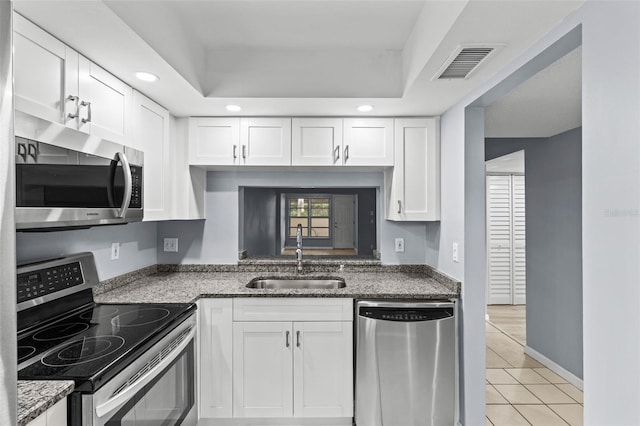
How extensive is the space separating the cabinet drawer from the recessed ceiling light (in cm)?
138

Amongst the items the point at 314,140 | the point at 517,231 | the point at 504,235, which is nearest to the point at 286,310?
the point at 314,140

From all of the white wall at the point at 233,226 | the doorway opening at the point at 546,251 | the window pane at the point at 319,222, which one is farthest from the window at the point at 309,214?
the doorway opening at the point at 546,251

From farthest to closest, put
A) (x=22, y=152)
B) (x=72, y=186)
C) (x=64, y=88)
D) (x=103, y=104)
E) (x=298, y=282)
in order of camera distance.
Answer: (x=298, y=282)
(x=103, y=104)
(x=64, y=88)
(x=72, y=186)
(x=22, y=152)

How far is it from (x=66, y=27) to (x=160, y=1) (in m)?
0.44

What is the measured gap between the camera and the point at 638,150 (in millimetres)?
1054

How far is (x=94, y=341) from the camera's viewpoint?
150 cm

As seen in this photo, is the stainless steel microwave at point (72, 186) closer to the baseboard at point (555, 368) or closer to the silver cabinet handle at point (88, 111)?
the silver cabinet handle at point (88, 111)

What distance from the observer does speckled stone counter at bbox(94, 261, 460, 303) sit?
2267 mm

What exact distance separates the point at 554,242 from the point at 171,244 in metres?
3.47

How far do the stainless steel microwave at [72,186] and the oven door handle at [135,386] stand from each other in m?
0.66

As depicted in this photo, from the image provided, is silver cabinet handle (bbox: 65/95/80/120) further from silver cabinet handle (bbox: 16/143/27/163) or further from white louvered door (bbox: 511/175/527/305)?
white louvered door (bbox: 511/175/527/305)

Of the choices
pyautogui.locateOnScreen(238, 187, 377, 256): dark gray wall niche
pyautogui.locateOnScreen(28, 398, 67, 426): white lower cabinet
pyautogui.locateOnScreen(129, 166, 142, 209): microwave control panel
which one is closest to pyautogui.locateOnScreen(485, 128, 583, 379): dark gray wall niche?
pyautogui.locateOnScreen(238, 187, 377, 256): dark gray wall niche

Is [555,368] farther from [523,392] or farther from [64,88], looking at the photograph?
[64,88]

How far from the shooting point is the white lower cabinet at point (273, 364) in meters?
2.29
